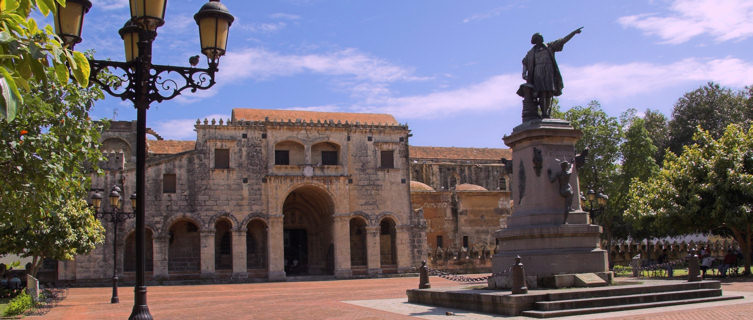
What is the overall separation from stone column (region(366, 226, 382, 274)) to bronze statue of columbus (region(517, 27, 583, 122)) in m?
25.9

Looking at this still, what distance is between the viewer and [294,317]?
1512 cm

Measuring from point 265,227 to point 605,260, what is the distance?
29.5 metres

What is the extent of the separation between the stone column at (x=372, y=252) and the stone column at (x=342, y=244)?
1186mm

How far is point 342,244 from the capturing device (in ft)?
132

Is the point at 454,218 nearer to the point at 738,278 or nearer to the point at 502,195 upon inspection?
the point at 502,195

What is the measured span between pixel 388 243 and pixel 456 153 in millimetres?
16932

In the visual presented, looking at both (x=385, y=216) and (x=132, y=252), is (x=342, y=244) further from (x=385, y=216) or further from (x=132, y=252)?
(x=132, y=252)

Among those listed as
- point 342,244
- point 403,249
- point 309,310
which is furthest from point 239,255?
point 309,310

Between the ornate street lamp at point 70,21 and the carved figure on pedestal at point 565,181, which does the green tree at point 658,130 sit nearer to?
the carved figure on pedestal at point 565,181

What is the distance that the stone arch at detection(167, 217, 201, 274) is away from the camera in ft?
131

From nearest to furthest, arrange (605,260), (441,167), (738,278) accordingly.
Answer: (605,260), (738,278), (441,167)

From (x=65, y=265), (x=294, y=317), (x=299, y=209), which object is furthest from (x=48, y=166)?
(x=299, y=209)

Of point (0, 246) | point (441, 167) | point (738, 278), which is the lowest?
point (738, 278)

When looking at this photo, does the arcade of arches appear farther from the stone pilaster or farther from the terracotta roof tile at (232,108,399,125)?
the terracotta roof tile at (232,108,399,125)
